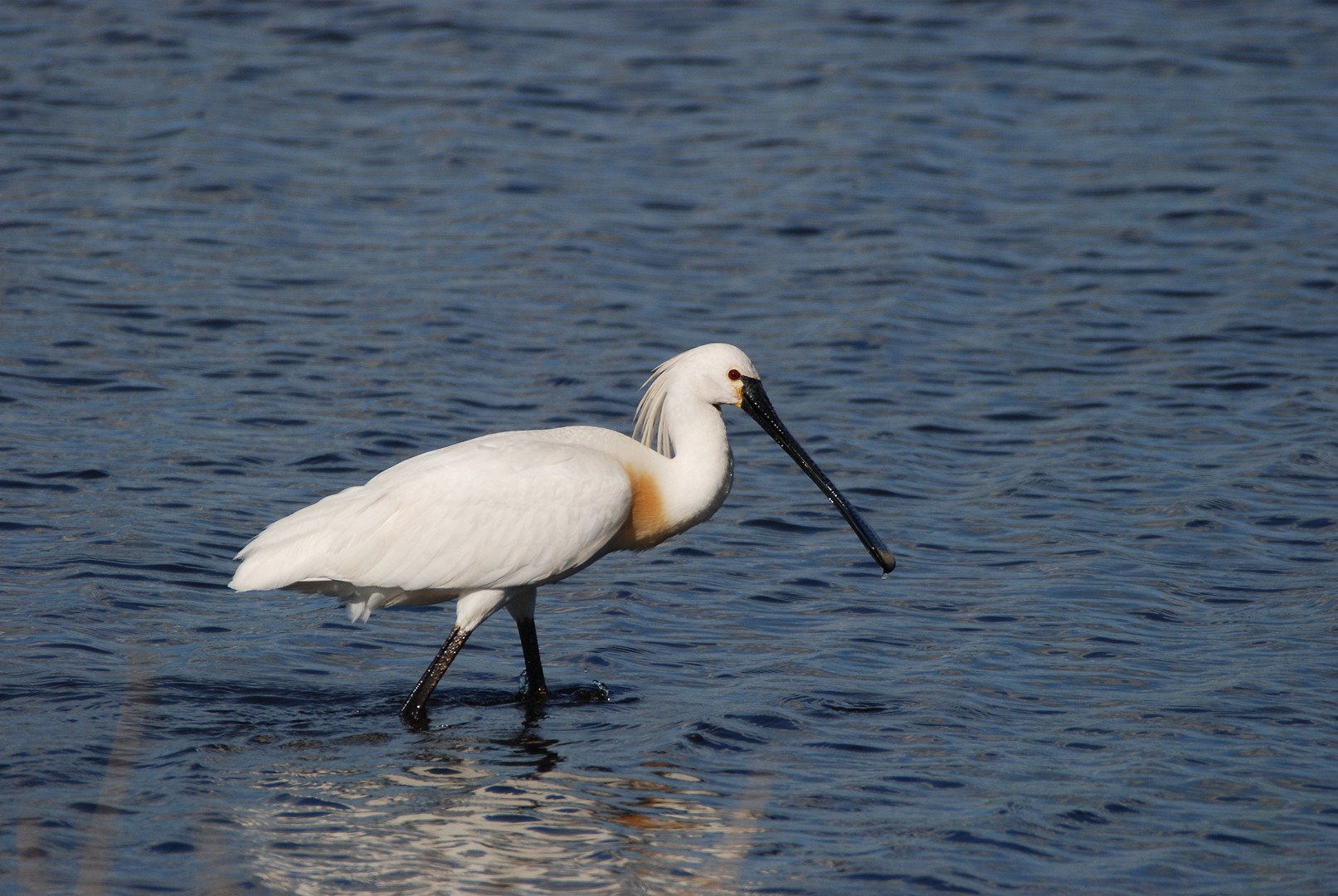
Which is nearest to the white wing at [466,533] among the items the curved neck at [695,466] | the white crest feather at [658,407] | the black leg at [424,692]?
the curved neck at [695,466]

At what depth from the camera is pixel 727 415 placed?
14391 millimetres

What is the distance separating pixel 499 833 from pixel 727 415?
7.26 meters

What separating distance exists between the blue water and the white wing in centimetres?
68

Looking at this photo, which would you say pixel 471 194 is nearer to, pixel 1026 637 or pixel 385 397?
pixel 385 397

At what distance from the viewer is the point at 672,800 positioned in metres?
7.86

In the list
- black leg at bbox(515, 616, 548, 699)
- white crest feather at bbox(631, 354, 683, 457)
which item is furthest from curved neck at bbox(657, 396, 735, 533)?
black leg at bbox(515, 616, 548, 699)

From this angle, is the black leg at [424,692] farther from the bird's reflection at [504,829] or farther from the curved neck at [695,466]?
the curved neck at [695,466]

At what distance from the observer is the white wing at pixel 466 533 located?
28.7ft

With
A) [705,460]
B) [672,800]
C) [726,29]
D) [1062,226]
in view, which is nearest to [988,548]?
[705,460]

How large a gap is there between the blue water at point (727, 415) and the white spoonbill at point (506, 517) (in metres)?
0.53

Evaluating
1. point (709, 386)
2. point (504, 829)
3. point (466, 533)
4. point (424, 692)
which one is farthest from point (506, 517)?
point (504, 829)

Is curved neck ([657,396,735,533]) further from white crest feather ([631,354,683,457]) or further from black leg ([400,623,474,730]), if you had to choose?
black leg ([400,623,474,730])

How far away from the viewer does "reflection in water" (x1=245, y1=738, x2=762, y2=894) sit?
7.07 metres

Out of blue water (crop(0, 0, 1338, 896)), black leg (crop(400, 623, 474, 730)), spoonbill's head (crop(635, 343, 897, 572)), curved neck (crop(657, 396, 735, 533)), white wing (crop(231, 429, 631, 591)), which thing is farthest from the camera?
spoonbill's head (crop(635, 343, 897, 572))
